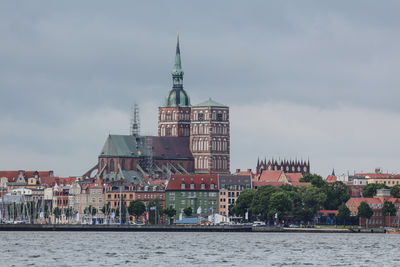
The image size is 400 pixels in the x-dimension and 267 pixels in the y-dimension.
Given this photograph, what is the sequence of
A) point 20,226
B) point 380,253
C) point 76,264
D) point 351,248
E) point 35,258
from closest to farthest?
point 76,264
point 35,258
point 380,253
point 351,248
point 20,226

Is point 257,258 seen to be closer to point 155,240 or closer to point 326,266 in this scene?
point 326,266

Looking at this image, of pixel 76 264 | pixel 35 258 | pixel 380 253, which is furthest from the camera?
pixel 380 253

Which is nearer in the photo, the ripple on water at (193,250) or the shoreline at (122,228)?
the ripple on water at (193,250)

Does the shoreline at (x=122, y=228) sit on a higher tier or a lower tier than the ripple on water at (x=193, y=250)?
higher

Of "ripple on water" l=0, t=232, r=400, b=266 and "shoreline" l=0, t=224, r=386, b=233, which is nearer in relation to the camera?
"ripple on water" l=0, t=232, r=400, b=266

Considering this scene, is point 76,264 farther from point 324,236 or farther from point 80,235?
point 324,236

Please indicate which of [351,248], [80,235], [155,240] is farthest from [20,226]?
[351,248]

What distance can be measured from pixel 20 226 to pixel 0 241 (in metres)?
40.6

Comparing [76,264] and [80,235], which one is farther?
[80,235]

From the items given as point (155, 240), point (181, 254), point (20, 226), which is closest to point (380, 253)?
point (181, 254)

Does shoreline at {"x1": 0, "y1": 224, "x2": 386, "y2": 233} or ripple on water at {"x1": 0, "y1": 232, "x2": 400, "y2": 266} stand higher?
shoreline at {"x1": 0, "y1": 224, "x2": 386, "y2": 233}

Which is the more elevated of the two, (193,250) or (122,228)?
(122,228)

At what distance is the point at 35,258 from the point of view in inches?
4877

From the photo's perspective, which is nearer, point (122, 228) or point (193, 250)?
point (193, 250)
